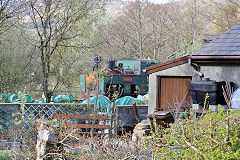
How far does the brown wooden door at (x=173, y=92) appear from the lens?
14.1 metres

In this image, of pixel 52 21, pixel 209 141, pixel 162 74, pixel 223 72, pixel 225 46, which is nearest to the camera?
pixel 209 141

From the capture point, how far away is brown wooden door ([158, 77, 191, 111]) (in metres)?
14.1

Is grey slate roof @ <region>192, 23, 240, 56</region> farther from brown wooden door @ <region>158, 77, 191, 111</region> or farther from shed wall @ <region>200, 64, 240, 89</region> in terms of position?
brown wooden door @ <region>158, 77, 191, 111</region>

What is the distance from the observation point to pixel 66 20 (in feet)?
49.9

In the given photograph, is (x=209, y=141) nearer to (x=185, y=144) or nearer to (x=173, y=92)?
(x=185, y=144)

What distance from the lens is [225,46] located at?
1314cm

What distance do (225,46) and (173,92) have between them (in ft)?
9.06

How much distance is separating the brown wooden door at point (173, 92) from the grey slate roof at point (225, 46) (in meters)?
1.45

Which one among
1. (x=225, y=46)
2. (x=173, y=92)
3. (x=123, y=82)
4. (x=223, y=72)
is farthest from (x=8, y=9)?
(x=123, y=82)

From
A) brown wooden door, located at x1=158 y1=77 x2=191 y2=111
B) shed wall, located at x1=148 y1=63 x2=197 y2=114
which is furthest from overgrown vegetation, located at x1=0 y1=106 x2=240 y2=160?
shed wall, located at x1=148 y1=63 x2=197 y2=114

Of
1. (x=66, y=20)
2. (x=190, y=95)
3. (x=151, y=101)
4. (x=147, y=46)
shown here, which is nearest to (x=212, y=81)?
(x=190, y=95)

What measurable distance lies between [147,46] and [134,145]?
33.7m

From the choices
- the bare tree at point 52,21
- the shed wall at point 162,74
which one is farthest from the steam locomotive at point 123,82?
the shed wall at point 162,74

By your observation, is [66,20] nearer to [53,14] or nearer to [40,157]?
[53,14]
